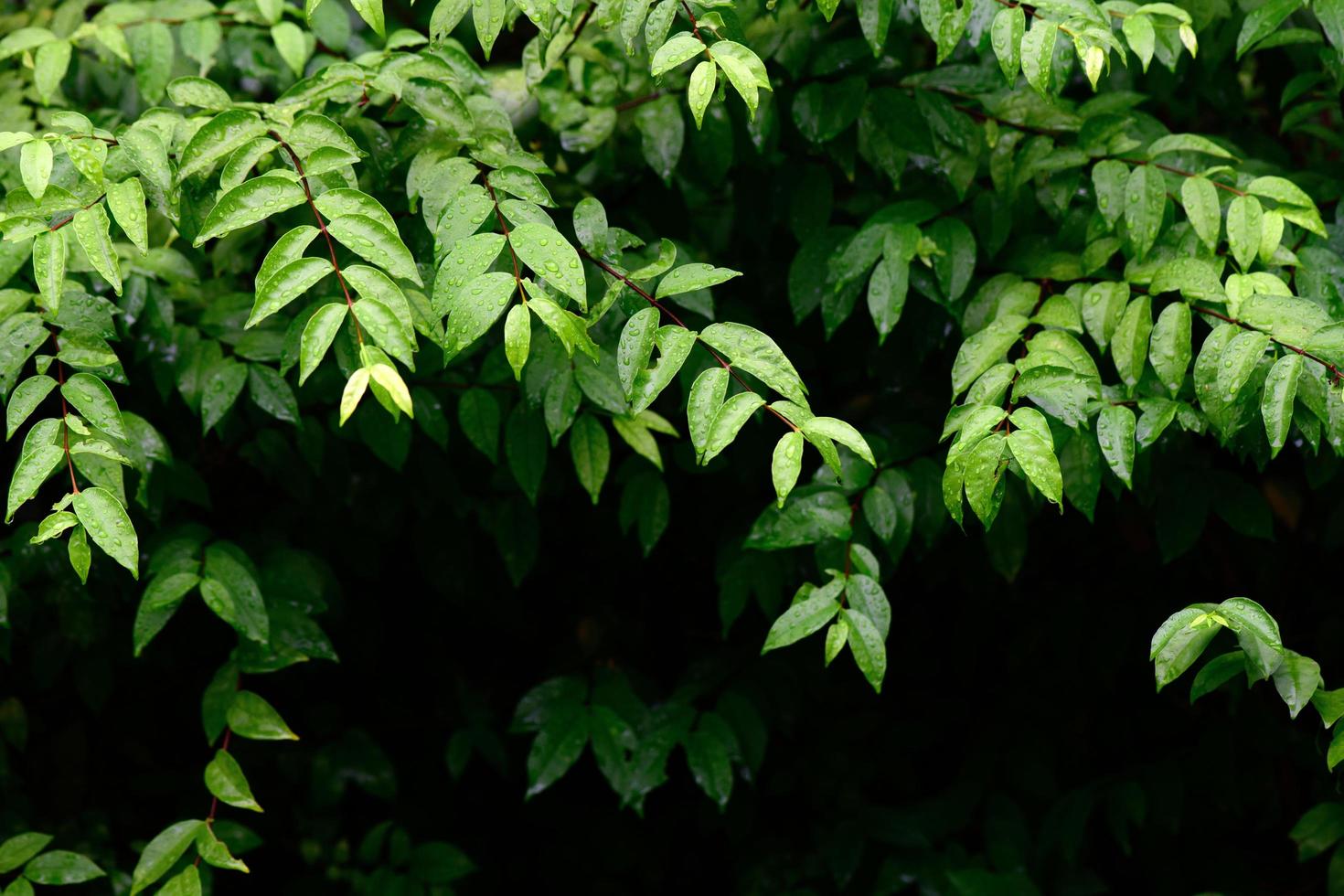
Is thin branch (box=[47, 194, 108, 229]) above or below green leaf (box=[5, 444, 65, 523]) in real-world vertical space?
above

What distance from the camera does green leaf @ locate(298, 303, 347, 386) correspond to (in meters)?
1.19

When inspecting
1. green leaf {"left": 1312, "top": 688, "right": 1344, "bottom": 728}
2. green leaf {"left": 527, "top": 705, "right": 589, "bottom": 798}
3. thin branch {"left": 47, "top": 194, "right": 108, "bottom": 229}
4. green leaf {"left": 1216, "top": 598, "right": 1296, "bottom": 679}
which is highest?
thin branch {"left": 47, "top": 194, "right": 108, "bottom": 229}

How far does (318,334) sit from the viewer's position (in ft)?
3.94

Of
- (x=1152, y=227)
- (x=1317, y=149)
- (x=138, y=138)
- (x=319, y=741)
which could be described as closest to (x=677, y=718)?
(x=319, y=741)

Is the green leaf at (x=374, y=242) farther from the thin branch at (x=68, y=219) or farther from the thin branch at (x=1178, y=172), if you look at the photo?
the thin branch at (x=1178, y=172)

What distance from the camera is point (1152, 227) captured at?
5.63ft

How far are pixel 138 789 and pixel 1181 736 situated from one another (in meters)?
2.48

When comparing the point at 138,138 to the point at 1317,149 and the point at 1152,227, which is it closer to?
the point at 1152,227

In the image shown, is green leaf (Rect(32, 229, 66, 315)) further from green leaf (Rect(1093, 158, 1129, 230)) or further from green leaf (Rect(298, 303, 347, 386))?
green leaf (Rect(1093, 158, 1129, 230))

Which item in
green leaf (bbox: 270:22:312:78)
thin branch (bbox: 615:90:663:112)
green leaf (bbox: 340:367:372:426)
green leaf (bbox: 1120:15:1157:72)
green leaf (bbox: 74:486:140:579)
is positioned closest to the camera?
green leaf (bbox: 340:367:372:426)

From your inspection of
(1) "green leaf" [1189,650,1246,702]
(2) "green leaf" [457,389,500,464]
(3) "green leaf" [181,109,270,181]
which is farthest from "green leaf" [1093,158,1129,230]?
(3) "green leaf" [181,109,270,181]

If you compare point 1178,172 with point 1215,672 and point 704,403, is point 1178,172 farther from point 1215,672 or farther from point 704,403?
point 704,403

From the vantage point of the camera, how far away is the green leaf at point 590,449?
184 cm

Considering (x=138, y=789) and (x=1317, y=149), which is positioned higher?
(x=1317, y=149)
